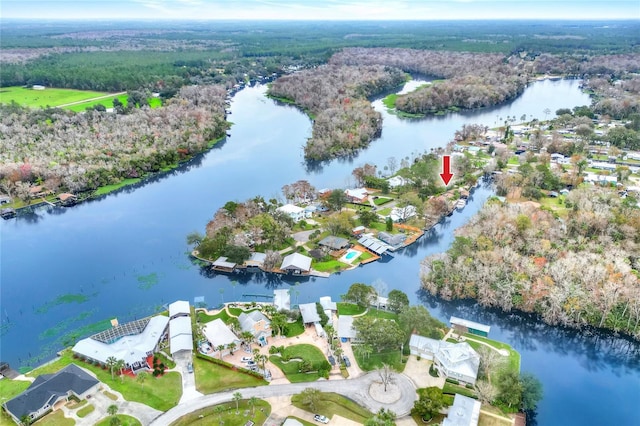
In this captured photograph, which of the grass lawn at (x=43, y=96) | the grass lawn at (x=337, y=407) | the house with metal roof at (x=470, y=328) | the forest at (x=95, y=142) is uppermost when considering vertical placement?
the grass lawn at (x=43, y=96)

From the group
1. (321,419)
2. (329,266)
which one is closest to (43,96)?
(329,266)

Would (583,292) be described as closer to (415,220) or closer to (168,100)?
(415,220)

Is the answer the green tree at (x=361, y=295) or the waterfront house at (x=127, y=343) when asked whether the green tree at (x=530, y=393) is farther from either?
the waterfront house at (x=127, y=343)

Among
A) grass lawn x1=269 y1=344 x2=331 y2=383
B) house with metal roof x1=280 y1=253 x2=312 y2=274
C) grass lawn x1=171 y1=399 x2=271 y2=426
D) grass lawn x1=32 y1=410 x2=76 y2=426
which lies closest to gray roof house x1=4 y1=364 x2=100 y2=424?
grass lawn x1=32 y1=410 x2=76 y2=426

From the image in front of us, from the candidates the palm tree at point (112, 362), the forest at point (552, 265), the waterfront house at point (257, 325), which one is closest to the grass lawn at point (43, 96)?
the palm tree at point (112, 362)

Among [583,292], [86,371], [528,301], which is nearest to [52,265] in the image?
[86,371]

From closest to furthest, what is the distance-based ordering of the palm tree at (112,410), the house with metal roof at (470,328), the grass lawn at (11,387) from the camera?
the palm tree at (112,410), the grass lawn at (11,387), the house with metal roof at (470,328)
